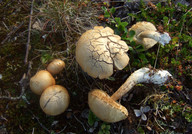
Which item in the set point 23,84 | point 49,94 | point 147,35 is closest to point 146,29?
point 147,35

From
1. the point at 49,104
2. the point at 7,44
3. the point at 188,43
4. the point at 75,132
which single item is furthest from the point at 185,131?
the point at 7,44

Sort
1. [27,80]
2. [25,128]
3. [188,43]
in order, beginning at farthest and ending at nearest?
[188,43]
[27,80]
[25,128]

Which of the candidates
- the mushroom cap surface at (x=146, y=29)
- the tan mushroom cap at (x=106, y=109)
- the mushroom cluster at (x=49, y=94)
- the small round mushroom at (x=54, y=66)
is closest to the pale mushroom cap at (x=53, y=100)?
the mushroom cluster at (x=49, y=94)

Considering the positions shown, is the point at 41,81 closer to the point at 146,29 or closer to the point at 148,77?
the point at 148,77

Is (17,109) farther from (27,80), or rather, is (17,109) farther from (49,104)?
(49,104)

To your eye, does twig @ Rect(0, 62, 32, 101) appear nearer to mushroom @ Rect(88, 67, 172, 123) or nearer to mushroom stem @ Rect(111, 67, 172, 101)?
mushroom @ Rect(88, 67, 172, 123)

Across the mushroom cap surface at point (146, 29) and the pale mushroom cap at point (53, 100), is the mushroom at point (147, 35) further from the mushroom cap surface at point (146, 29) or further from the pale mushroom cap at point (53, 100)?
the pale mushroom cap at point (53, 100)

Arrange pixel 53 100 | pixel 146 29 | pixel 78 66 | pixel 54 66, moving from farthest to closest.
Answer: pixel 78 66, pixel 146 29, pixel 54 66, pixel 53 100
